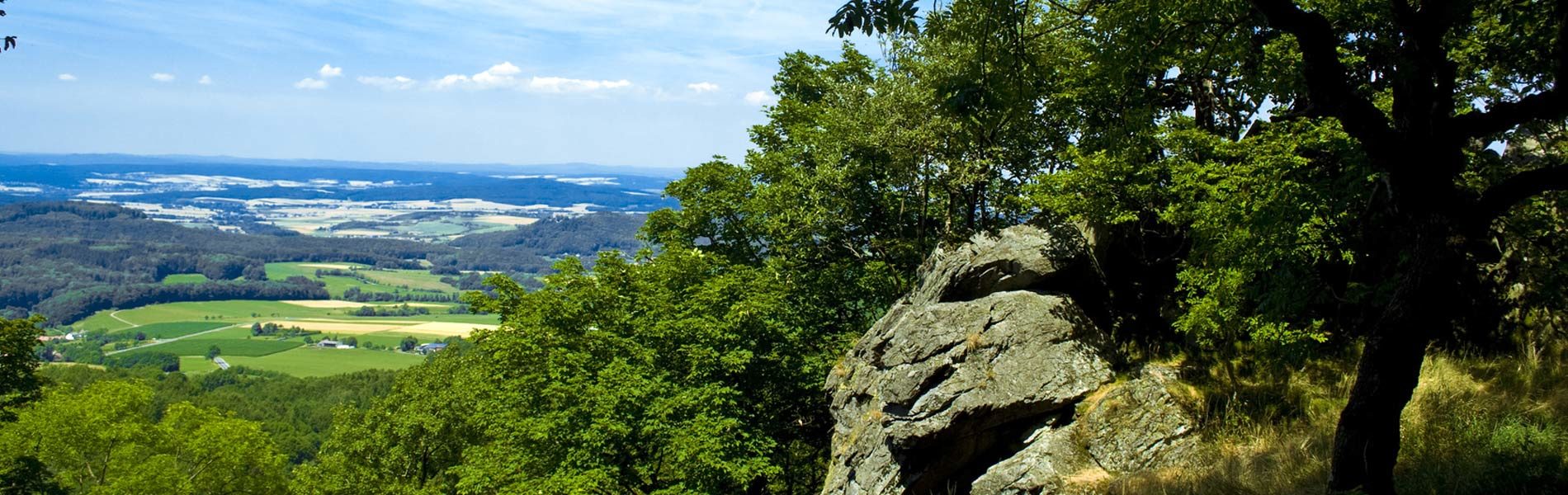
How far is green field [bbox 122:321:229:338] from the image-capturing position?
140500mm

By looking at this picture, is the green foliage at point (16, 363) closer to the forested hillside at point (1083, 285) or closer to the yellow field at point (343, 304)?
the forested hillside at point (1083, 285)

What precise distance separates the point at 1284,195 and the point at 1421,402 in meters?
2.87

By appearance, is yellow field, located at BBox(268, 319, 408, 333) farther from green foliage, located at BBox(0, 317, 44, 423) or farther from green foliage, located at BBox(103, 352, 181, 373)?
green foliage, located at BBox(0, 317, 44, 423)

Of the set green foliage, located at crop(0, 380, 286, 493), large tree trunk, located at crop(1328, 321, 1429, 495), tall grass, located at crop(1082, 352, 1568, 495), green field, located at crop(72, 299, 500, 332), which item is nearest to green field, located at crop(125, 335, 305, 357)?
green field, located at crop(72, 299, 500, 332)

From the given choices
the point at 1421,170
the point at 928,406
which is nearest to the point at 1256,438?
the point at 928,406

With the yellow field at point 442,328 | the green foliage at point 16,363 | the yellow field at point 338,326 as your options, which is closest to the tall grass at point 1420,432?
the green foliage at point 16,363

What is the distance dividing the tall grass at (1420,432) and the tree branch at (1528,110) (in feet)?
9.78

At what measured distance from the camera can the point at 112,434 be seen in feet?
92.2

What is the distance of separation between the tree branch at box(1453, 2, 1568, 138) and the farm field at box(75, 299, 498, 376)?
104 meters

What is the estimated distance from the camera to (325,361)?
116m

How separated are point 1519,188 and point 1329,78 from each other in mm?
1320

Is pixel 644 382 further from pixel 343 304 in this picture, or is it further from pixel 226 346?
pixel 343 304

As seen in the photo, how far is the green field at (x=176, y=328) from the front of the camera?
140500 millimetres

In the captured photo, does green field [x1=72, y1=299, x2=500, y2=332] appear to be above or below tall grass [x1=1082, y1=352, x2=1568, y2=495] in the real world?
below
